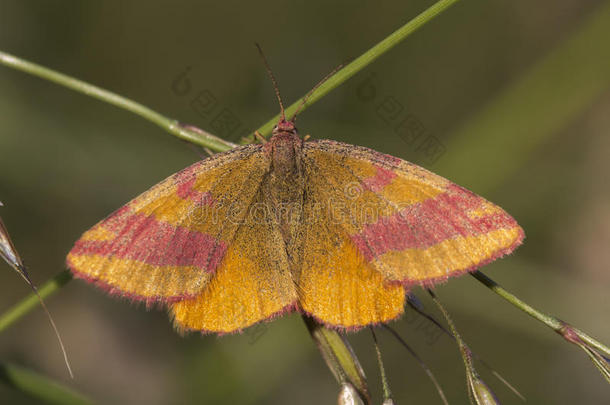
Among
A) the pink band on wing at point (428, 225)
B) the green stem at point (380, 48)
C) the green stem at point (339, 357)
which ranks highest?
the green stem at point (380, 48)

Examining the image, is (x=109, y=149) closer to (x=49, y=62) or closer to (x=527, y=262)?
(x=49, y=62)

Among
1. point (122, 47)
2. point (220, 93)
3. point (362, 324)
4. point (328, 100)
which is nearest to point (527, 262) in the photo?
point (328, 100)

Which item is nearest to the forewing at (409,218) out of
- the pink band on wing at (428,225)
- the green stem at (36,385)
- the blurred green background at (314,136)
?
the pink band on wing at (428,225)

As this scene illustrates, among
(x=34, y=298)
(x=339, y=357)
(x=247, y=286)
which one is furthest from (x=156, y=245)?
(x=339, y=357)

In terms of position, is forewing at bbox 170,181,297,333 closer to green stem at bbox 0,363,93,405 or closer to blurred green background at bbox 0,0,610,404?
green stem at bbox 0,363,93,405

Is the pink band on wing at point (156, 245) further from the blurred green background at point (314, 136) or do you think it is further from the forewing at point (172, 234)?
the blurred green background at point (314, 136)
